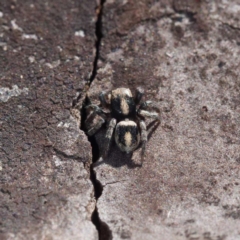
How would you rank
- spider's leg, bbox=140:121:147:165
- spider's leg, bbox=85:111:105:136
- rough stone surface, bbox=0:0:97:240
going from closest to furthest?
rough stone surface, bbox=0:0:97:240 < spider's leg, bbox=140:121:147:165 < spider's leg, bbox=85:111:105:136

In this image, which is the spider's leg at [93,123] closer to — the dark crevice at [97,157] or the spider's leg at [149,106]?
the dark crevice at [97,157]

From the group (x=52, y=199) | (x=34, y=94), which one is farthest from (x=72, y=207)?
(x=34, y=94)

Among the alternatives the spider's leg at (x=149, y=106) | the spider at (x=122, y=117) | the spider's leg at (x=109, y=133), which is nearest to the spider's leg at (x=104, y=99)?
the spider at (x=122, y=117)

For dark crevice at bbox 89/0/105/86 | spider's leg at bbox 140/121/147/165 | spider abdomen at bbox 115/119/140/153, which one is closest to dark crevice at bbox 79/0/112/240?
dark crevice at bbox 89/0/105/86

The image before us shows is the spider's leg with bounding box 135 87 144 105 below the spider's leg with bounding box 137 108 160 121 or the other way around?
the other way around

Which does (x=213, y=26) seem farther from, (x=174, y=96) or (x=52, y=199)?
(x=52, y=199)

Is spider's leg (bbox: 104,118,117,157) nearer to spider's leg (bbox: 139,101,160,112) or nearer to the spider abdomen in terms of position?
the spider abdomen

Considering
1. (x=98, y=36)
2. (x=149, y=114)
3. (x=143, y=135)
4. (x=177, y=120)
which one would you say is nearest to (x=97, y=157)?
(x=143, y=135)
